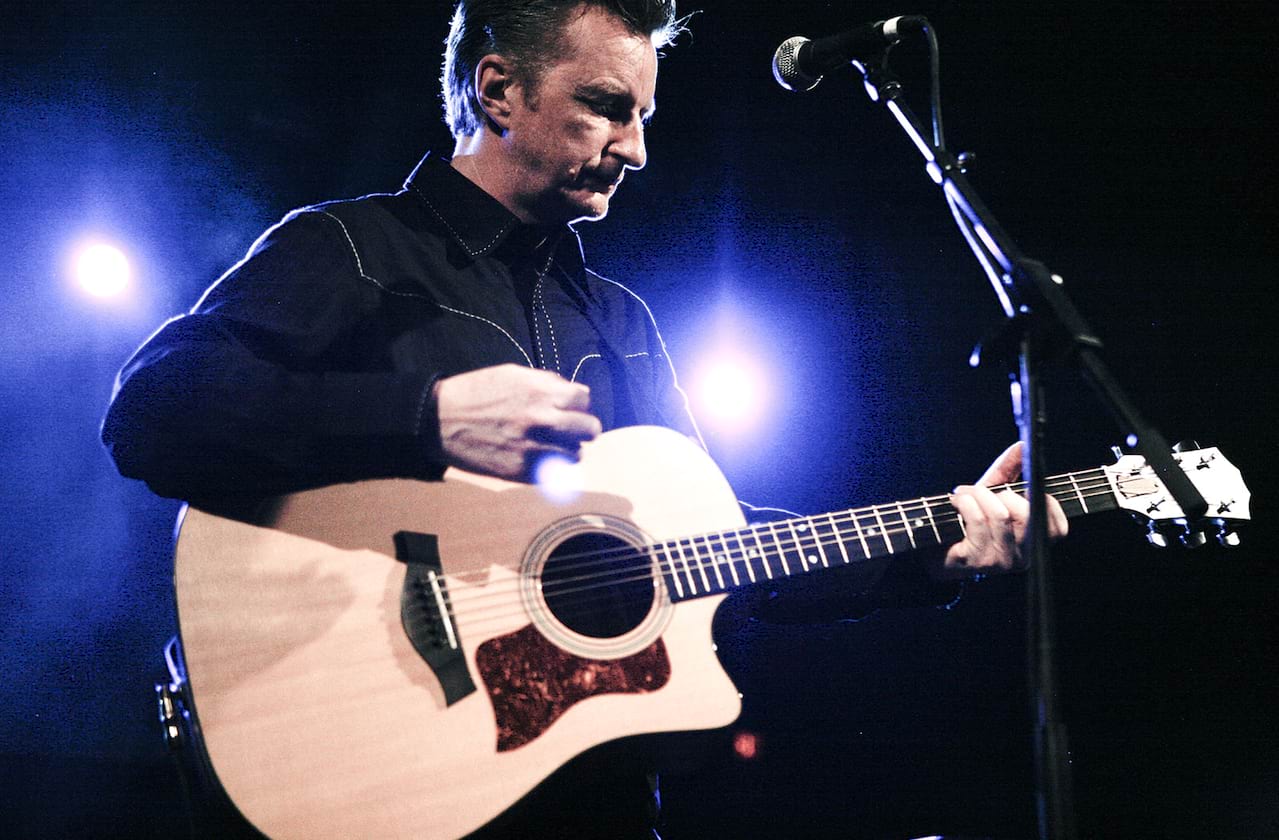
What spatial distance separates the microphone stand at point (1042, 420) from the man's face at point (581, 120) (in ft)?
3.22

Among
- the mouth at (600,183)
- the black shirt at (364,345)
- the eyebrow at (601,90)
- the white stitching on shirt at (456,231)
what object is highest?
the eyebrow at (601,90)

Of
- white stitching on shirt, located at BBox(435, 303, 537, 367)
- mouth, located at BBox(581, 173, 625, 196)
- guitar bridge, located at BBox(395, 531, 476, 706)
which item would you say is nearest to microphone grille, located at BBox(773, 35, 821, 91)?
mouth, located at BBox(581, 173, 625, 196)

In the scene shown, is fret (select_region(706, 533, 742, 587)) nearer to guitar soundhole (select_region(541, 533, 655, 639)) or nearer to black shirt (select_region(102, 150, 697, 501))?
guitar soundhole (select_region(541, 533, 655, 639))

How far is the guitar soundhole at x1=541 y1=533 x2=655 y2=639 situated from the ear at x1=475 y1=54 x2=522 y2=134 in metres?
1.30

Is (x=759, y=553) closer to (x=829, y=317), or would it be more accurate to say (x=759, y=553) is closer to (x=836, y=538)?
(x=836, y=538)

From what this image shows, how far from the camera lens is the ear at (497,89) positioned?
7.39 feet

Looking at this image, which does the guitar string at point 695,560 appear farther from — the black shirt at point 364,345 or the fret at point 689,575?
the black shirt at point 364,345

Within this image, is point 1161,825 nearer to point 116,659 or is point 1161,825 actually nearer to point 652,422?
point 652,422

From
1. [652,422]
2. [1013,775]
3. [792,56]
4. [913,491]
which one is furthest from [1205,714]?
[792,56]

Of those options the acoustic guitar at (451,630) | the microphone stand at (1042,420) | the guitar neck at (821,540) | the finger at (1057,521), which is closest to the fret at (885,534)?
the guitar neck at (821,540)

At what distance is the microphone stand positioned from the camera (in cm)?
111

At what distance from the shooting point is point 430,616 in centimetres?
149

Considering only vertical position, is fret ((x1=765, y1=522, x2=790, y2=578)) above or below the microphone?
below

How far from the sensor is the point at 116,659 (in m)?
3.75
